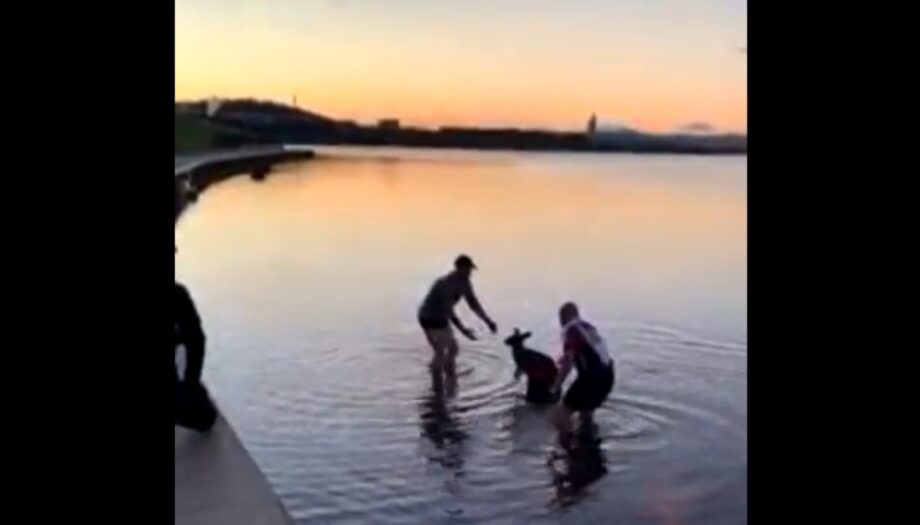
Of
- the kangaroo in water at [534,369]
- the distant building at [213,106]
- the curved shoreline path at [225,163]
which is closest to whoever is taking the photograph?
the curved shoreline path at [225,163]

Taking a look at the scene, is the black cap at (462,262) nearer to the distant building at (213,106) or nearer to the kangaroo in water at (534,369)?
the kangaroo in water at (534,369)

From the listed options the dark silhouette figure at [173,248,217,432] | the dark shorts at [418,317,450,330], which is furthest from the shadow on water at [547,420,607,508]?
the dark silhouette figure at [173,248,217,432]

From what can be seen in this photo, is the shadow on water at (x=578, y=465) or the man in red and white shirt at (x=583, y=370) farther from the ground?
the man in red and white shirt at (x=583, y=370)

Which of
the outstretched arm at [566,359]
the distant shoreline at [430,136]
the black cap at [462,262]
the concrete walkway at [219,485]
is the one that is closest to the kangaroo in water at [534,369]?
the outstretched arm at [566,359]

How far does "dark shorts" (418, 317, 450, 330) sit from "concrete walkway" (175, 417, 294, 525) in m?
0.32

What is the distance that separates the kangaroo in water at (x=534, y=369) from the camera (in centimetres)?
152

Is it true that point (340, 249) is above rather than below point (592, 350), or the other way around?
above

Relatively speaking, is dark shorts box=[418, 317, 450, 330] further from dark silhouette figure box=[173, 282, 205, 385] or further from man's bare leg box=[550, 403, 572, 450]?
dark silhouette figure box=[173, 282, 205, 385]

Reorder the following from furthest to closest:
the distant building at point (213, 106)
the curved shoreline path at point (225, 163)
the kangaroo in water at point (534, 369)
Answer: the kangaroo in water at point (534, 369), the distant building at point (213, 106), the curved shoreline path at point (225, 163)

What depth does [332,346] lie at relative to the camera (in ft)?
5.32
